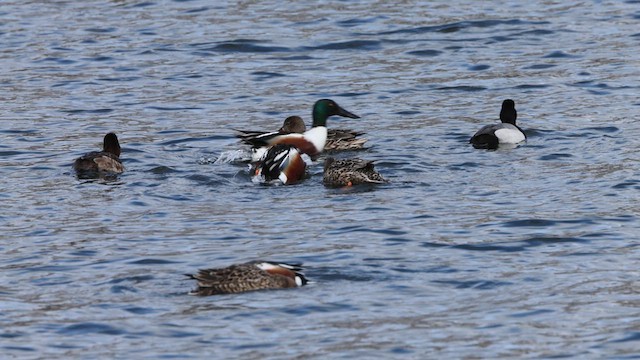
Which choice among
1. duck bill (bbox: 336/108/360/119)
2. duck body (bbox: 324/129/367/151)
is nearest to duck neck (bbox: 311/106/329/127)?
duck bill (bbox: 336/108/360/119)

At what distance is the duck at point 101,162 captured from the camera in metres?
17.0

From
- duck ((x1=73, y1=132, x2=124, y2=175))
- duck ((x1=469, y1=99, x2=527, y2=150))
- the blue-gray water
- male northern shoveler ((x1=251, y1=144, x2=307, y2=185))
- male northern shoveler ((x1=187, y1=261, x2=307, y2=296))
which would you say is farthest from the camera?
duck ((x1=469, y1=99, x2=527, y2=150))

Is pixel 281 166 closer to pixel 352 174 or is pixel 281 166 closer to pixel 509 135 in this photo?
pixel 352 174

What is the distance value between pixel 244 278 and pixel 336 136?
783 centimetres

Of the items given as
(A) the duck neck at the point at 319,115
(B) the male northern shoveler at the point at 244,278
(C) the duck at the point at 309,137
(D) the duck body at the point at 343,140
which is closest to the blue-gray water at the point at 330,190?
(B) the male northern shoveler at the point at 244,278

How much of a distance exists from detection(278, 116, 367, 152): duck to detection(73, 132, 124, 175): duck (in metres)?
2.38

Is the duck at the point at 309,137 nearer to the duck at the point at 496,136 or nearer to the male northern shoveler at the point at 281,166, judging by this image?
the male northern shoveler at the point at 281,166

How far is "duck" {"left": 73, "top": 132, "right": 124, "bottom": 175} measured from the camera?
55.6 ft

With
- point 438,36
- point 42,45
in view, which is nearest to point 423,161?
point 438,36

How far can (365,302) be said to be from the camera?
37.8 feet

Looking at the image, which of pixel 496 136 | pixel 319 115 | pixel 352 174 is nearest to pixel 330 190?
pixel 352 174

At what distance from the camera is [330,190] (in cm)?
1639

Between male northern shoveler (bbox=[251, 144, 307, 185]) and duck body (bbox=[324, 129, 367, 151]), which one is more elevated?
male northern shoveler (bbox=[251, 144, 307, 185])

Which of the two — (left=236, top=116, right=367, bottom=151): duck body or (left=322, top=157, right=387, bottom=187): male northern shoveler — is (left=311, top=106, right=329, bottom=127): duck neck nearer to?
(left=236, top=116, right=367, bottom=151): duck body
